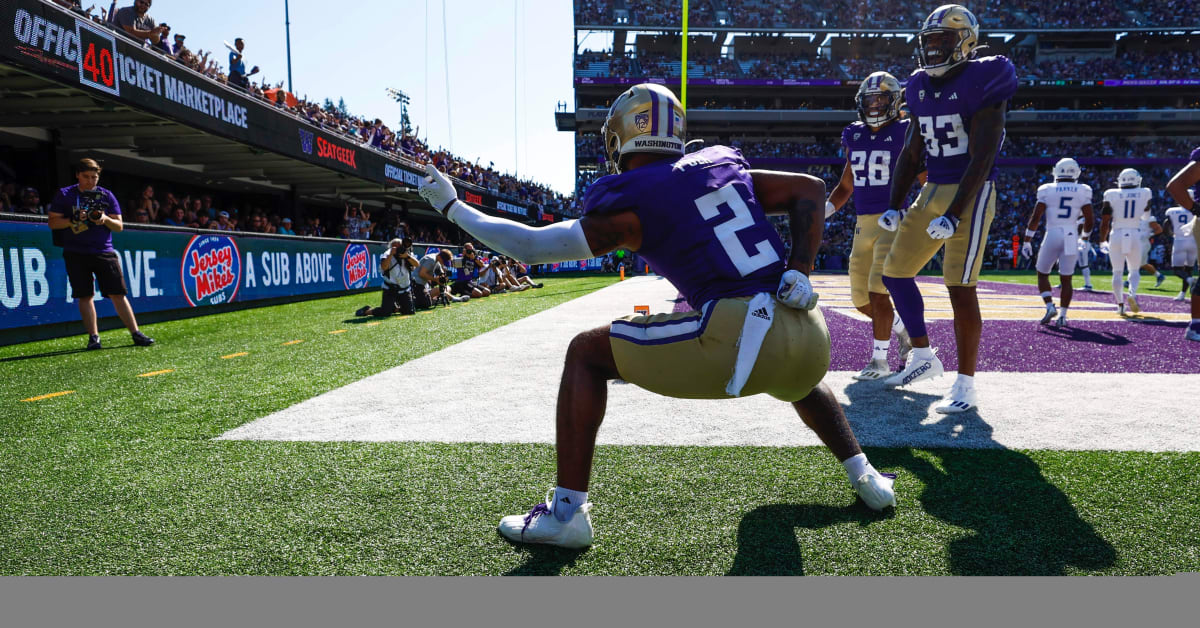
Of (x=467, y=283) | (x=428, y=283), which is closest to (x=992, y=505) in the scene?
(x=428, y=283)

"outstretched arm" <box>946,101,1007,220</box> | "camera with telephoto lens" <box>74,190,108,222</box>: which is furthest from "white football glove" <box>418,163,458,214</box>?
"camera with telephoto lens" <box>74,190,108,222</box>

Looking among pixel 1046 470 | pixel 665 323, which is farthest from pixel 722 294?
pixel 1046 470

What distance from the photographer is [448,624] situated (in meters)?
1.66

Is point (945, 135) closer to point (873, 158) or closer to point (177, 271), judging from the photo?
point (873, 158)

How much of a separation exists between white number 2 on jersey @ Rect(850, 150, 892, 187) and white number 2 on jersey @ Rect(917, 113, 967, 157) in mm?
1066

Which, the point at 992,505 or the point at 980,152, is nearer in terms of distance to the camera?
the point at 992,505

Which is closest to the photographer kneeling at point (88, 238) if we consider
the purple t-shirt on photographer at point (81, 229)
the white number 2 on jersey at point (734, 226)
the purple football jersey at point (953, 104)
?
the purple t-shirt on photographer at point (81, 229)

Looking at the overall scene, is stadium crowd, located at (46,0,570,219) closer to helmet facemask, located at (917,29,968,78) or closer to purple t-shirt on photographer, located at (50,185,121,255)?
purple t-shirt on photographer, located at (50,185,121,255)

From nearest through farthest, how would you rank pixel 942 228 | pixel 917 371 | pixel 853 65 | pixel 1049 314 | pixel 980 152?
pixel 942 228 → pixel 980 152 → pixel 917 371 → pixel 1049 314 → pixel 853 65

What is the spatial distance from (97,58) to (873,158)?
38.2 ft

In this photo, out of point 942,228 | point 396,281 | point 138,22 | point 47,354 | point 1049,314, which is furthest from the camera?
point 138,22

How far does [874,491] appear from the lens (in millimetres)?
2256

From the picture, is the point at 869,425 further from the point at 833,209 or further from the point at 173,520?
the point at 173,520

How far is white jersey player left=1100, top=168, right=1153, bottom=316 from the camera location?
9.37 m
